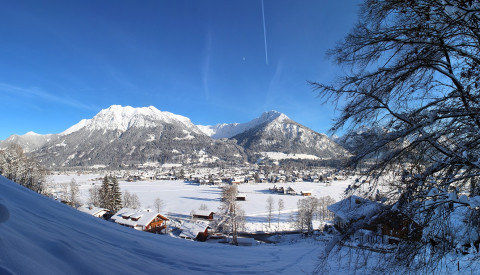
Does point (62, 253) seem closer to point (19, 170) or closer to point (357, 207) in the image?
point (357, 207)

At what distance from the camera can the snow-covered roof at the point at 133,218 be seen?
20.4m

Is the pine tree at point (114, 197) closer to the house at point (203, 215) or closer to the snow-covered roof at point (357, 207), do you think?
the house at point (203, 215)

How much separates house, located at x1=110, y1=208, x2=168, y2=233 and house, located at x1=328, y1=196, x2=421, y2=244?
861 inches

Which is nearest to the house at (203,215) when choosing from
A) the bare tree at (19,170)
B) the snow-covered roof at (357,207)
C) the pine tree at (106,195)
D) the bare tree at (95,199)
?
the pine tree at (106,195)

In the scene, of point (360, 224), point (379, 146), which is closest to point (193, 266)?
point (360, 224)

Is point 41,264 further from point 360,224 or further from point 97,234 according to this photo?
point 360,224

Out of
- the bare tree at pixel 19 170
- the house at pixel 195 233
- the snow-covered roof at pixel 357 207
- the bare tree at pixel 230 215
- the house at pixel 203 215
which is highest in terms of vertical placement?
the snow-covered roof at pixel 357 207

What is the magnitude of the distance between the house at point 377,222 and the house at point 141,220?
71.8 feet

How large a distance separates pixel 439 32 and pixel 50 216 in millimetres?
4526

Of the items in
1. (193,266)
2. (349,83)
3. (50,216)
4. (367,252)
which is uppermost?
(349,83)

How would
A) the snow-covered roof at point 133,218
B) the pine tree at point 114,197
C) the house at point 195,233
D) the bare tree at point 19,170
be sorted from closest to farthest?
the house at point 195,233, the bare tree at point 19,170, the snow-covered roof at point 133,218, the pine tree at point 114,197

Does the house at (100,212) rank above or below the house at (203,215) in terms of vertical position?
above

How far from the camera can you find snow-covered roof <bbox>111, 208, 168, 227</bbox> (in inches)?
803

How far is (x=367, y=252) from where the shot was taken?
246 centimetres
